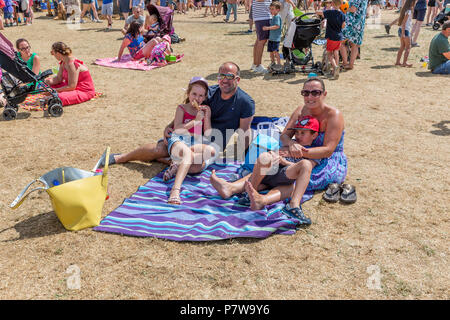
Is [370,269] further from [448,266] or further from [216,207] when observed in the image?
[216,207]

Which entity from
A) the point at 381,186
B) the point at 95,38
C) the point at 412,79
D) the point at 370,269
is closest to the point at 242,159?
the point at 381,186

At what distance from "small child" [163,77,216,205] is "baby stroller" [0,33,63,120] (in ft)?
9.55

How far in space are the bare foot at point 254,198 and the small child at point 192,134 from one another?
2.86ft

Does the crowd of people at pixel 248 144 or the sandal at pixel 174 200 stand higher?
the crowd of people at pixel 248 144

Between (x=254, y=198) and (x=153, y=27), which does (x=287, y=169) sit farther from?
(x=153, y=27)

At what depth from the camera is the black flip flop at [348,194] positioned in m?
3.92

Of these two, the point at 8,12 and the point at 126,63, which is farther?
the point at 8,12

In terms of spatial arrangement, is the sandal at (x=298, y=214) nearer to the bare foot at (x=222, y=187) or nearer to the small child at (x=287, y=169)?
the small child at (x=287, y=169)

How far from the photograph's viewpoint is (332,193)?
3.97 m

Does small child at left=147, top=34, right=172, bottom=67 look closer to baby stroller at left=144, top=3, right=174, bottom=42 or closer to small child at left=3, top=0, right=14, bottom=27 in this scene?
baby stroller at left=144, top=3, right=174, bottom=42

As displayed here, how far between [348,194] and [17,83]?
5483mm

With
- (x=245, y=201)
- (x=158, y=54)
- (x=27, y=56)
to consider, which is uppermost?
(x=27, y=56)

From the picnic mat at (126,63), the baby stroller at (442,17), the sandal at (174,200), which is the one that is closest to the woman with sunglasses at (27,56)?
the picnic mat at (126,63)

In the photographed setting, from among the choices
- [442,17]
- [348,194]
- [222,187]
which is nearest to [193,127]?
[222,187]
